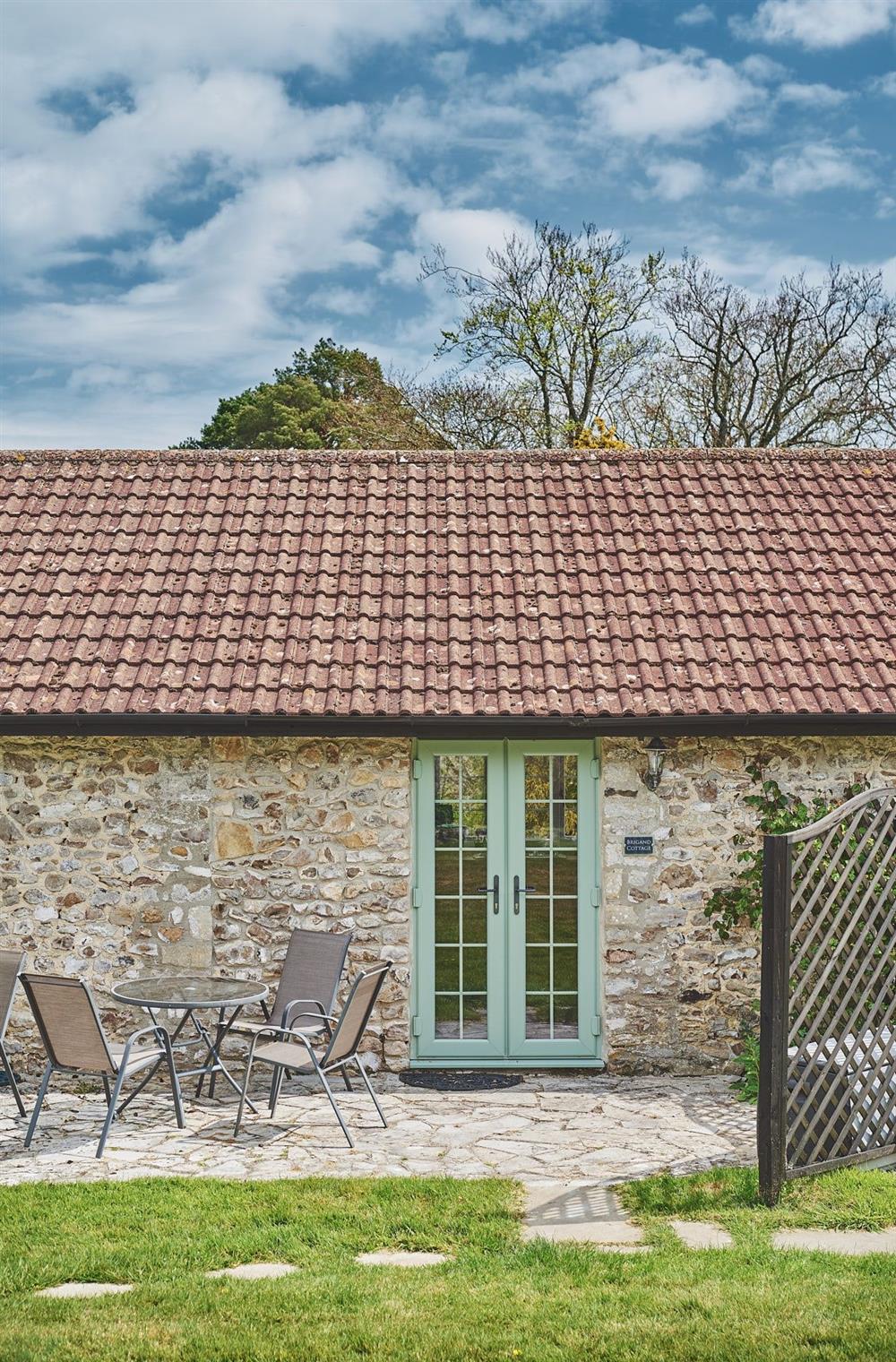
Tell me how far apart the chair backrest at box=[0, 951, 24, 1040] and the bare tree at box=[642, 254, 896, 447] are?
18517mm

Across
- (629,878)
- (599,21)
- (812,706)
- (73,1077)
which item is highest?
(599,21)

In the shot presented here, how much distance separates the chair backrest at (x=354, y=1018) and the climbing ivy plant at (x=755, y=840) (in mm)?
2768

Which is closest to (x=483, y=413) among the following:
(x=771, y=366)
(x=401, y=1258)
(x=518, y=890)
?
(x=771, y=366)

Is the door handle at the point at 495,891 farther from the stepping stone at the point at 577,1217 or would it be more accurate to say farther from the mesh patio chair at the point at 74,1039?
the stepping stone at the point at 577,1217

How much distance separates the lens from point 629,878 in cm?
916

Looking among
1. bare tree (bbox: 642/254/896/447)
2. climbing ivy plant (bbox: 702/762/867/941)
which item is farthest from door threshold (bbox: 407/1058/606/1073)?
bare tree (bbox: 642/254/896/447)

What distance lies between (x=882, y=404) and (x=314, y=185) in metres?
15.2

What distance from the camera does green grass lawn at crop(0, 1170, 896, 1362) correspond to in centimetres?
438

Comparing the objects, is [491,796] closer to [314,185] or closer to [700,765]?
[700,765]

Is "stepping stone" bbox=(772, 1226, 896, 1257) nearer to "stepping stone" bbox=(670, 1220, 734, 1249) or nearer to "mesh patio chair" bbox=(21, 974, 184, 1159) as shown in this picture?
"stepping stone" bbox=(670, 1220, 734, 1249)

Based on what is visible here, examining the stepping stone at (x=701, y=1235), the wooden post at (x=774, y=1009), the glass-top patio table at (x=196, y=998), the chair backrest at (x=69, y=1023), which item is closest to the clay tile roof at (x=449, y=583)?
the glass-top patio table at (x=196, y=998)

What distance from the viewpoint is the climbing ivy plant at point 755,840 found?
355 inches

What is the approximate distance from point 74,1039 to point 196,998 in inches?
30.9

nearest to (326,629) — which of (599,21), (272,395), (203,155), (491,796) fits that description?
(491,796)
